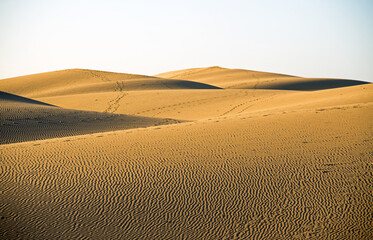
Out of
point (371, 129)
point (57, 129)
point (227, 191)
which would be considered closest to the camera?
point (227, 191)

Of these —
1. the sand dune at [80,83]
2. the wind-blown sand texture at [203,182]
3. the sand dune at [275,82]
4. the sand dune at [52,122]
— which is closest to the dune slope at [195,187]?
the wind-blown sand texture at [203,182]

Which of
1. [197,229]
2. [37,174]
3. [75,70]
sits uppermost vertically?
[75,70]

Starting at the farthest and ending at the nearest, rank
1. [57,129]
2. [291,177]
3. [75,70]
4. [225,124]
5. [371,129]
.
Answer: [75,70], [57,129], [225,124], [371,129], [291,177]

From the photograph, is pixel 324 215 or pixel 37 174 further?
pixel 37 174

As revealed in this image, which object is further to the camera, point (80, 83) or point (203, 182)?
point (80, 83)

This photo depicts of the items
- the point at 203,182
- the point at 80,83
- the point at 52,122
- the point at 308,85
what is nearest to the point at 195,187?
the point at 203,182

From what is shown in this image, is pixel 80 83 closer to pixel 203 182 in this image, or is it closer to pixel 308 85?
pixel 308 85

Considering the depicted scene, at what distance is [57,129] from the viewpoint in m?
17.6

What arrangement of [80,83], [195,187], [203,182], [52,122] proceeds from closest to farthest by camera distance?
1. [195,187]
2. [203,182]
3. [52,122]
4. [80,83]

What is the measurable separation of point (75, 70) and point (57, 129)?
48448mm

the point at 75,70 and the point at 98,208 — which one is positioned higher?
the point at 75,70

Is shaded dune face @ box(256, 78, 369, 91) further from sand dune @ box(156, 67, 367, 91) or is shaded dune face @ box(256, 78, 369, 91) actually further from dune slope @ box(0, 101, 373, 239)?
dune slope @ box(0, 101, 373, 239)

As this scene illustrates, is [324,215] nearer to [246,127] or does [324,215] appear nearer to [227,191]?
[227,191]

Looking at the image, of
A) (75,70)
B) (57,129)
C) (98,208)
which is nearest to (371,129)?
(98,208)
